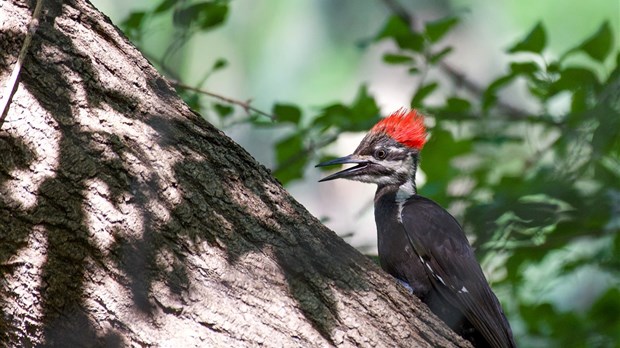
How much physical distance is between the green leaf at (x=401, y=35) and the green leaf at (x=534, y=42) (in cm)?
56

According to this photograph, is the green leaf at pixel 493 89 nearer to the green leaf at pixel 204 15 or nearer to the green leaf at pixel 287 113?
the green leaf at pixel 287 113

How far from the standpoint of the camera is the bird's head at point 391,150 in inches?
200

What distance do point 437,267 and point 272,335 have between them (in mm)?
1822

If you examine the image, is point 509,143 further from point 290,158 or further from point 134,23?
point 134,23

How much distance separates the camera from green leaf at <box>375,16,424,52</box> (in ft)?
15.1

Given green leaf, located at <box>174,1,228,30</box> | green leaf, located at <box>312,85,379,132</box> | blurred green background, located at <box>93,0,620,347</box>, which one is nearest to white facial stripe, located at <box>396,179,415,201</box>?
blurred green background, located at <box>93,0,620,347</box>

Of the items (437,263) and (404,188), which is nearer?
(437,263)

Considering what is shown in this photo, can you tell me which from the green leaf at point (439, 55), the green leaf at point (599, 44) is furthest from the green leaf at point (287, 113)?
the green leaf at point (599, 44)

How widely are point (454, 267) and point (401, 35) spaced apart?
Answer: 141 centimetres

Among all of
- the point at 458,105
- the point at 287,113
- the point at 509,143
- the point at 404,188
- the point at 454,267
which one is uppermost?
the point at 509,143

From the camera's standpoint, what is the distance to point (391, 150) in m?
5.12

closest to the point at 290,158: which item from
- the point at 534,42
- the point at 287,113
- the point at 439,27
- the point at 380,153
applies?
the point at 287,113

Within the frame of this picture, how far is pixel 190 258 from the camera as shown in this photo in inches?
96.3

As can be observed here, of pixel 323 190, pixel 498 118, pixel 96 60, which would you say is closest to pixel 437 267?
pixel 498 118
